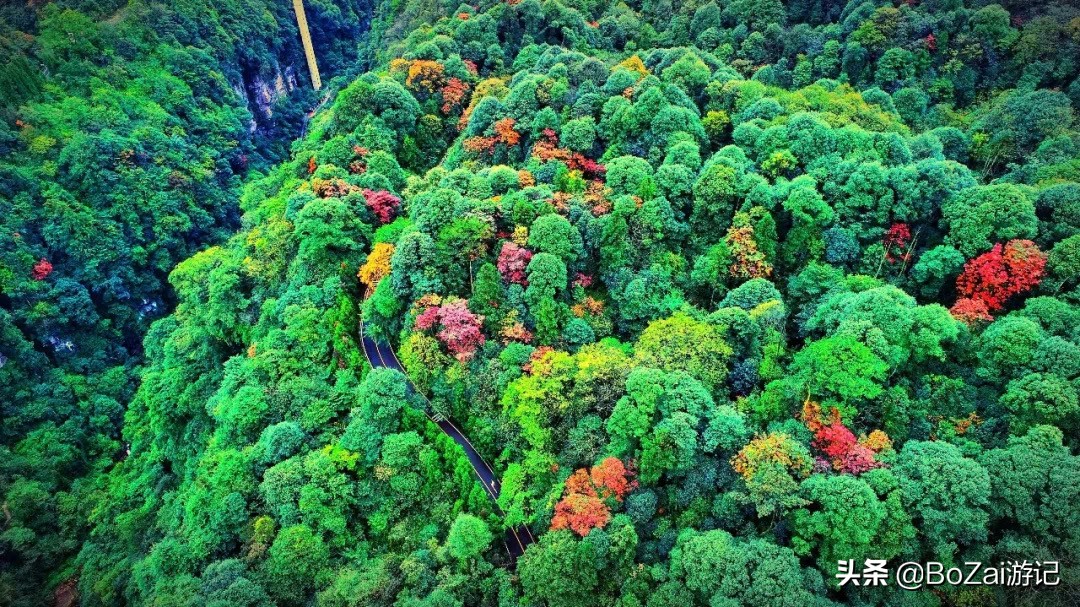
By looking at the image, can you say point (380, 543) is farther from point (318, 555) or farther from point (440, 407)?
A: point (440, 407)

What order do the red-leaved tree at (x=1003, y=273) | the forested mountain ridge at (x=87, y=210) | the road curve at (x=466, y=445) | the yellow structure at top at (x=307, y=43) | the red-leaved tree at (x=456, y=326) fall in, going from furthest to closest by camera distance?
the yellow structure at top at (x=307, y=43)
the forested mountain ridge at (x=87, y=210)
the red-leaved tree at (x=456, y=326)
the road curve at (x=466, y=445)
the red-leaved tree at (x=1003, y=273)

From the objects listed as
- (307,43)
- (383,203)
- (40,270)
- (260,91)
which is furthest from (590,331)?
(307,43)

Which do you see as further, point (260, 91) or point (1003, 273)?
point (260, 91)

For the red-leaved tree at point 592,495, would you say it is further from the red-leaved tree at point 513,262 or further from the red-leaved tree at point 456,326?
the red-leaved tree at point 513,262

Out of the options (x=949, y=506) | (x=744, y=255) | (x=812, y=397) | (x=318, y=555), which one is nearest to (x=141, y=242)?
(x=318, y=555)

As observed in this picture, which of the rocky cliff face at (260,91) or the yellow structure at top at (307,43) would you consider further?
the yellow structure at top at (307,43)

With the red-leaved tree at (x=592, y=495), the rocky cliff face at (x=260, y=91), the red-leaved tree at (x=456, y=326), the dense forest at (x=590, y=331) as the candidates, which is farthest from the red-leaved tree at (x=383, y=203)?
the rocky cliff face at (x=260, y=91)

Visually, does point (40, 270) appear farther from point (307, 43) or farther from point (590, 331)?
point (307, 43)
